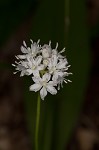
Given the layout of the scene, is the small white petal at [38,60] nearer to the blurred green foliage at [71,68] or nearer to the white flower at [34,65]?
the white flower at [34,65]

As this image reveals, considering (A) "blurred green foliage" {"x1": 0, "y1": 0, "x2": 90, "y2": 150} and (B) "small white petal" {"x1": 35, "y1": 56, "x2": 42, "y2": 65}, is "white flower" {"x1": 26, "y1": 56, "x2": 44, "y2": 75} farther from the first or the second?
(A) "blurred green foliage" {"x1": 0, "y1": 0, "x2": 90, "y2": 150}

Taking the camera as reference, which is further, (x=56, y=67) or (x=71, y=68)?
(x=71, y=68)

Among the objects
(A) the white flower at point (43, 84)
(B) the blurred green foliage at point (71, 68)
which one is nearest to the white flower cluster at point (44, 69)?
(A) the white flower at point (43, 84)

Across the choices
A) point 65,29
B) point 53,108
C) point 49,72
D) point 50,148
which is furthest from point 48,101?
point 49,72

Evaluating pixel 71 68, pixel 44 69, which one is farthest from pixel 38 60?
pixel 71 68

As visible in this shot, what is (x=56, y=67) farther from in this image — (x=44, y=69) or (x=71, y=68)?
(x=71, y=68)

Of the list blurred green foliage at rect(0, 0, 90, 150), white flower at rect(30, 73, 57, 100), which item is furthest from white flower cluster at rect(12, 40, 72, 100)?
blurred green foliage at rect(0, 0, 90, 150)

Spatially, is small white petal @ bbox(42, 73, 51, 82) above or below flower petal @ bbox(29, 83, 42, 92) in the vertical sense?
above

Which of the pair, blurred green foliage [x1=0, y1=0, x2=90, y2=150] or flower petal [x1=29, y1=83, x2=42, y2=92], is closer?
flower petal [x1=29, y1=83, x2=42, y2=92]

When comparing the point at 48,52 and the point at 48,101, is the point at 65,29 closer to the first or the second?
the point at 48,101
